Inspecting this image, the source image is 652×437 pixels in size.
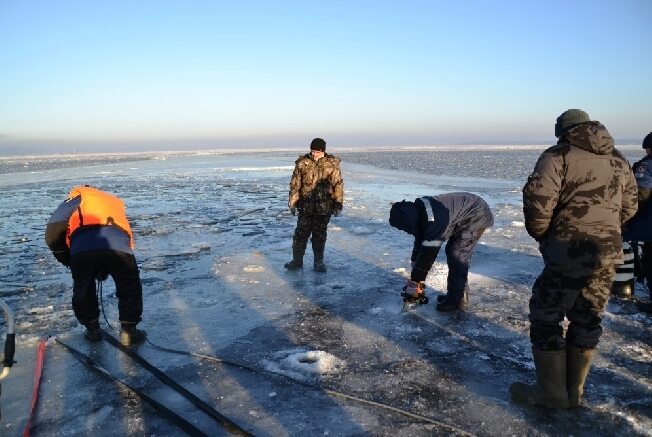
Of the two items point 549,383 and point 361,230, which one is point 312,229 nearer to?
point 361,230

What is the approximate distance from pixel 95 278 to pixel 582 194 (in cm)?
386

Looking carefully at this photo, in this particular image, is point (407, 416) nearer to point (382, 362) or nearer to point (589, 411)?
point (382, 362)

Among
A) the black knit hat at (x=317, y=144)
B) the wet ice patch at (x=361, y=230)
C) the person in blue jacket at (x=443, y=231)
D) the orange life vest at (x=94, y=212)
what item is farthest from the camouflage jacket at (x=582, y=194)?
the wet ice patch at (x=361, y=230)

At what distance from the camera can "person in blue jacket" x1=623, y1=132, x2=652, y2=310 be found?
4.26 metres

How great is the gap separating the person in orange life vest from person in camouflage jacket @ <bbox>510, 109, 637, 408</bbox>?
10.6ft

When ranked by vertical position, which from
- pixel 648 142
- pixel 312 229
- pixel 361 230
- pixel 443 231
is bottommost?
pixel 361 230

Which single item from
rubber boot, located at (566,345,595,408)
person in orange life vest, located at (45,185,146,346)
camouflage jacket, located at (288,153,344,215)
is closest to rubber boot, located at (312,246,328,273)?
camouflage jacket, located at (288,153,344,215)

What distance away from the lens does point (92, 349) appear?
367 cm

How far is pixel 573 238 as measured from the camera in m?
2.65

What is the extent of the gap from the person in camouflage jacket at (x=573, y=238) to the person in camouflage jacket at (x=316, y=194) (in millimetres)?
3439

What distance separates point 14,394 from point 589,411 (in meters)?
3.97

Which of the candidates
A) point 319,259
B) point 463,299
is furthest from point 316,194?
point 463,299

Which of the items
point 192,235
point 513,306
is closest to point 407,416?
point 513,306

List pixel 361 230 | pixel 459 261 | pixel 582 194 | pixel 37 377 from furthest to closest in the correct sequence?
pixel 361 230, pixel 459 261, pixel 37 377, pixel 582 194
